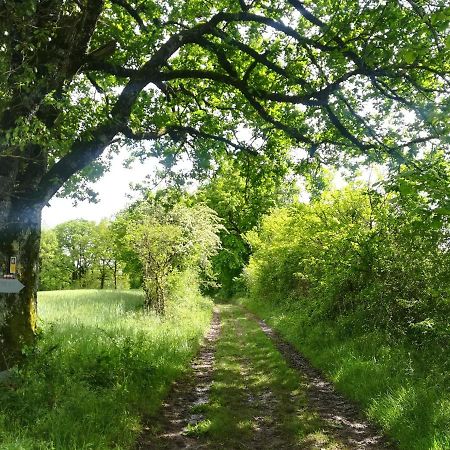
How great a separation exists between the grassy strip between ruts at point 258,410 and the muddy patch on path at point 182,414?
0.44 feet

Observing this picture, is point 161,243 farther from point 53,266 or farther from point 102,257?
point 53,266

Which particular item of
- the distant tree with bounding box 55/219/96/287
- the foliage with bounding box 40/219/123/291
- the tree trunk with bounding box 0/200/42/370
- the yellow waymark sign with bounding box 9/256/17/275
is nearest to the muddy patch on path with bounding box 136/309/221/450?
the tree trunk with bounding box 0/200/42/370

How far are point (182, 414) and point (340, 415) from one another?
268 cm

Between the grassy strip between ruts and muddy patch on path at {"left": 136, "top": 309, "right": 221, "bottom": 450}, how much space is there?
13 centimetres

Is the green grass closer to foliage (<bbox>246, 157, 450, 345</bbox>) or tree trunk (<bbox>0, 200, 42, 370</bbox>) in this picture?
tree trunk (<bbox>0, 200, 42, 370</bbox>)

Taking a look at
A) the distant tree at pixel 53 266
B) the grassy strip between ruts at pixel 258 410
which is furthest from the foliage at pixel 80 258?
the grassy strip between ruts at pixel 258 410

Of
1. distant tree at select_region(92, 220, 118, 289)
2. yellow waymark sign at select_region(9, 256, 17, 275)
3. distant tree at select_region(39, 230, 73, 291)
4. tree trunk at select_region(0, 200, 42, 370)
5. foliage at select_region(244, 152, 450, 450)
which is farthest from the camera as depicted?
distant tree at select_region(92, 220, 118, 289)

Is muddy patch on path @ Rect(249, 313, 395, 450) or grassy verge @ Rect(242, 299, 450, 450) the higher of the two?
grassy verge @ Rect(242, 299, 450, 450)

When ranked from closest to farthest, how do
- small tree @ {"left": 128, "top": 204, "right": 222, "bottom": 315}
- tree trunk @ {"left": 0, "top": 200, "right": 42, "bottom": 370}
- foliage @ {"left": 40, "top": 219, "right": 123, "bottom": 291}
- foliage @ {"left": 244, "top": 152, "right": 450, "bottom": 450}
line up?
foliage @ {"left": 244, "top": 152, "right": 450, "bottom": 450}
tree trunk @ {"left": 0, "top": 200, "right": 42, "bottom": 370}
small tree @ {"left": 128, "top": 204, "right": 222, "bottom": 315}
foliage @ {"left": 40, "top": 219, "right": 123, "bottom": 291}

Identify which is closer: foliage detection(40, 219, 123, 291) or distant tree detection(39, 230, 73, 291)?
distant tree detection(39, 230, 73, 291)

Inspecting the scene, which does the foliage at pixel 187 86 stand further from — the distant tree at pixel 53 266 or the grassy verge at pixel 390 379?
the distant tree at pixel 53 266

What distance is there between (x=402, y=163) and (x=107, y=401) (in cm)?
684

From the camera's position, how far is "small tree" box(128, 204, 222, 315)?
53.2ft

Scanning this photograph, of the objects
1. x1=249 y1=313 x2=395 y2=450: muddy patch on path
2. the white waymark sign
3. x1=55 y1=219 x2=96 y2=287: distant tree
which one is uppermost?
x1=55 y1=219 x2=96 y2=287: distant tree
